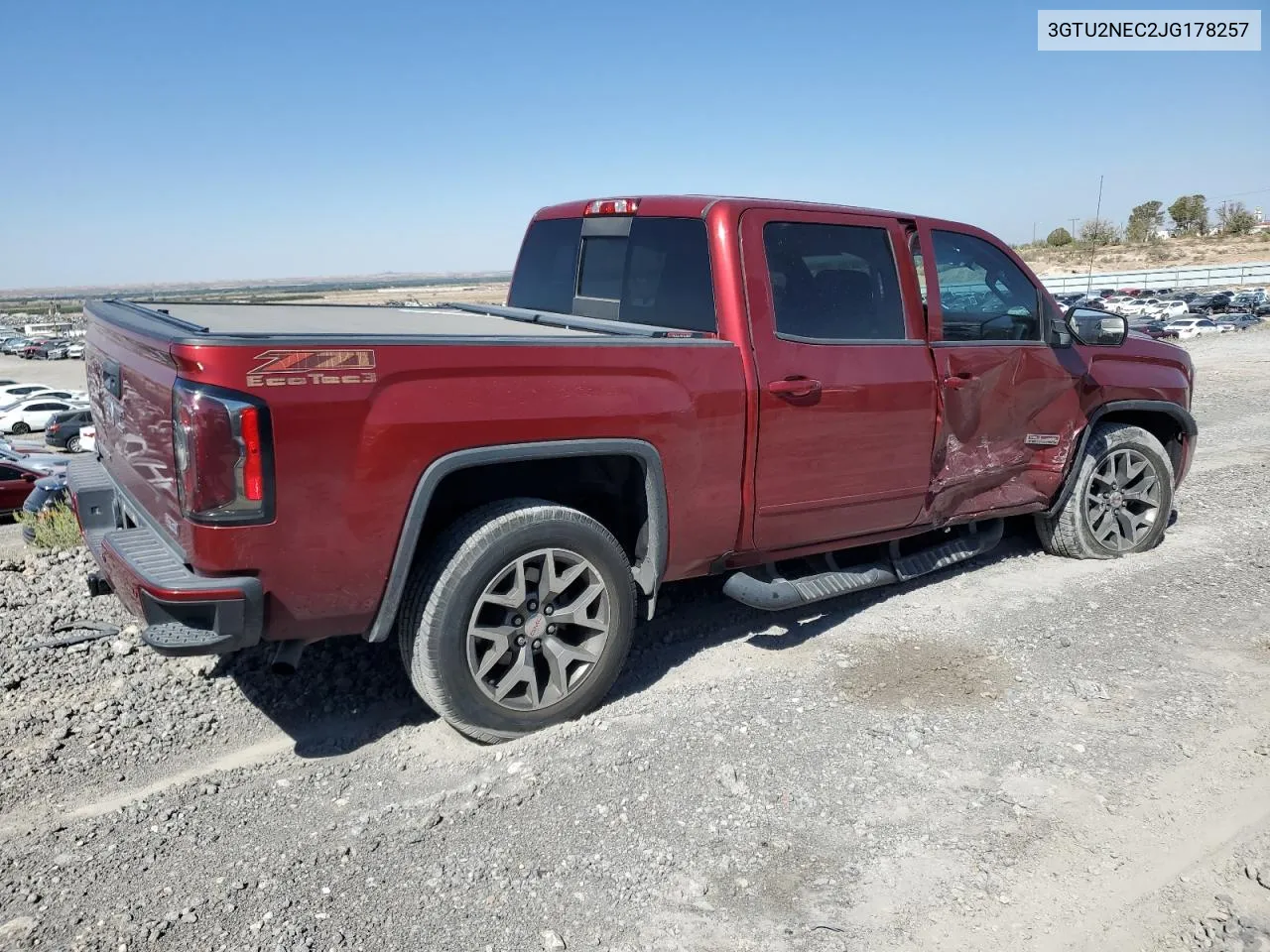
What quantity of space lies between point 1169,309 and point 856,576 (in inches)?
2120

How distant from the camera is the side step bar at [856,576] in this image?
429 cm

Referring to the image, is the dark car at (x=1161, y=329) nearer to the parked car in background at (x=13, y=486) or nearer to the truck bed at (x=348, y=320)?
the parked car in background at (x=13, y=486)

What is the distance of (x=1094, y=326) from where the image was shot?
5.33 m

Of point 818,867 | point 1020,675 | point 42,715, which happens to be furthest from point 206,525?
point 1020,675

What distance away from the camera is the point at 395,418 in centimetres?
321

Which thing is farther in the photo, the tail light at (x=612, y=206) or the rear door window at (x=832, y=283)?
the tail light at (x=612, y=206)

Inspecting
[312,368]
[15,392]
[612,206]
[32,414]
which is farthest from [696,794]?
[15,392]

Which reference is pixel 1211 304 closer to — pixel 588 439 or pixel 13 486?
pixel 13 486

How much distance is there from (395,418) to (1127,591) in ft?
13.7

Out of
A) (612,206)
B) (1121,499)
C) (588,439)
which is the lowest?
(1121,499)

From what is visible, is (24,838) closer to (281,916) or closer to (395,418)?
(281,916)

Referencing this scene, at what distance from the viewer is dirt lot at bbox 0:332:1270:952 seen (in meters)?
2.74

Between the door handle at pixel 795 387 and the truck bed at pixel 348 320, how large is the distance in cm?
79

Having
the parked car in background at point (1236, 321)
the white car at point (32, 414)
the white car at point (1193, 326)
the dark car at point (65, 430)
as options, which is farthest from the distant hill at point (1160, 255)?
the dark car at point (65, 430)
